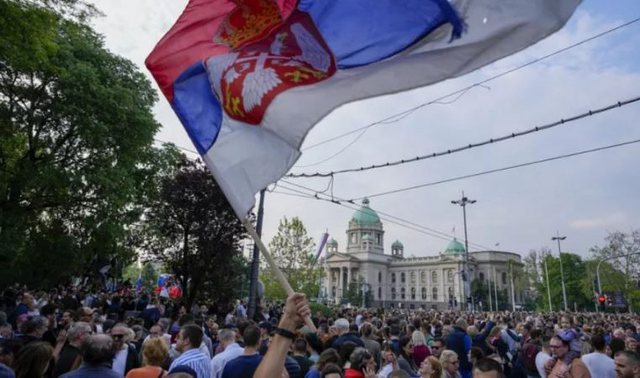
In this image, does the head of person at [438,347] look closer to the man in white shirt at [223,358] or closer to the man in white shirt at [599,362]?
the man in white shirt at [599,362]

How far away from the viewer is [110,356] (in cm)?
408

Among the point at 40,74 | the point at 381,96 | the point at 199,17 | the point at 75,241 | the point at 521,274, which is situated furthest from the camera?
the point at 521,274

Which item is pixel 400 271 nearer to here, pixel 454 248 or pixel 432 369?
pixel 454 248

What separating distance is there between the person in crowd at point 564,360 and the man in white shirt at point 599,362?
713mm

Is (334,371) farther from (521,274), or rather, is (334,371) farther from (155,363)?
(521,274)

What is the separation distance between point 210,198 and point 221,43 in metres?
16.4

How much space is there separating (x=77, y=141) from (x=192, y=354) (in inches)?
747

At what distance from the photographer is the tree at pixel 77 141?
18828 millimetres

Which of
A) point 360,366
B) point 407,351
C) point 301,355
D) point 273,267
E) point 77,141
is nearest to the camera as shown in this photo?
point 273,267

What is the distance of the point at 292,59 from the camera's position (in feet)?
13.2

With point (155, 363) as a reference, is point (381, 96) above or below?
above

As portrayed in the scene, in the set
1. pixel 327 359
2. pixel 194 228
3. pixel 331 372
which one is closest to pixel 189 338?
pixel 327 359

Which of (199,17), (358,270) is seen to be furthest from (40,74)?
(358,270)

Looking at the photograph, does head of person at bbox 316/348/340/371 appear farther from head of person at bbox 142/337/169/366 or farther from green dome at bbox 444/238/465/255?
green dome at bbox 444/238/465/255
